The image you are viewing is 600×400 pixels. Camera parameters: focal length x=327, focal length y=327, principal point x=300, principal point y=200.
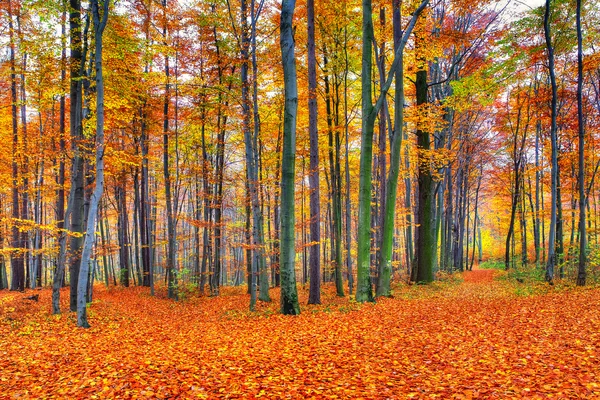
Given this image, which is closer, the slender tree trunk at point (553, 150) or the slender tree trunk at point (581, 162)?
the slender tree trunk at point (581, 162)

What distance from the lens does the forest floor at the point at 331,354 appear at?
12.8 feet

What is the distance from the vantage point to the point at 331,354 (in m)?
5.20

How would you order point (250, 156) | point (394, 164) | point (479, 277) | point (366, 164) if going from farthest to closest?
point (479, 277) → point (250, 156) → point (394, 164) → point (366, 164)

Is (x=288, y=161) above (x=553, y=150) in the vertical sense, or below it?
below

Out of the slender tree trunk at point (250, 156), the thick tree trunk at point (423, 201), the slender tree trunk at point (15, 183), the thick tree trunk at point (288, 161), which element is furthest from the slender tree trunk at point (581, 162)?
the slender tree trunk at point (15, 183)

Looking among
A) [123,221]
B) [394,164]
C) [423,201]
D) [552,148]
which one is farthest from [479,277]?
[123,221]

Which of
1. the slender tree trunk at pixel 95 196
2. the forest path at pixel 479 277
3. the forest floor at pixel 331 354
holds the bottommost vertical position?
the forest path at pixel 479 277

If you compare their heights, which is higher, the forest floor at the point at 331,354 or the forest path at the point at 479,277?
the forest floor at the point at 331,354

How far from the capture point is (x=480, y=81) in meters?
10.9

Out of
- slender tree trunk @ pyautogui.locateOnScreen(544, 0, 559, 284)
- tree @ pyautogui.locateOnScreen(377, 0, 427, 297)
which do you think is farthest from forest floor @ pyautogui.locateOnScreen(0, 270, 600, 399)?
slender tree trunk @ pyautogui.locateOnScreen(544, 0, 559, 284)

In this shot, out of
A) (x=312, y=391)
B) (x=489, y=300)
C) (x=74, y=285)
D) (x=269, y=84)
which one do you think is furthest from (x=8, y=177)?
(x=489, y=300)

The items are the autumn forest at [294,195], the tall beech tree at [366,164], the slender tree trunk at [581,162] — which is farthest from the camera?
the slender tree trunk at [581,162]

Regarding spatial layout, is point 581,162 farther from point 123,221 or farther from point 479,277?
point 123,221

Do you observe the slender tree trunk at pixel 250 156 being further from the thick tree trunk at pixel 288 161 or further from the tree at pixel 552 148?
the tree at pixel 552 148
